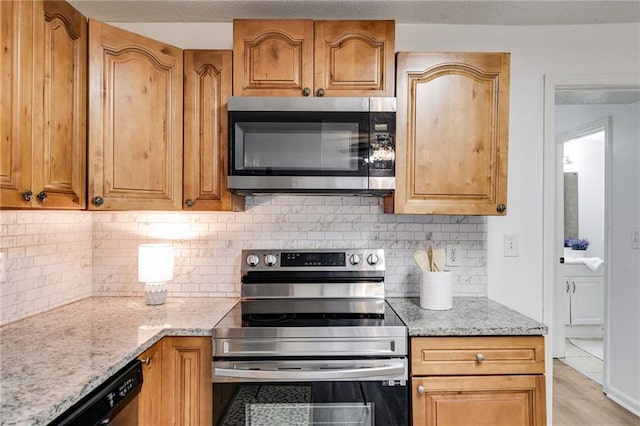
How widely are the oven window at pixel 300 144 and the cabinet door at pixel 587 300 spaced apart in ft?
12.5

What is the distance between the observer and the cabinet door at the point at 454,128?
6.06 ft

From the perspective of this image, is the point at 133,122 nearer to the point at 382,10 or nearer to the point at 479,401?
the point at 382,10

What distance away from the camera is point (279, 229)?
2172 mm

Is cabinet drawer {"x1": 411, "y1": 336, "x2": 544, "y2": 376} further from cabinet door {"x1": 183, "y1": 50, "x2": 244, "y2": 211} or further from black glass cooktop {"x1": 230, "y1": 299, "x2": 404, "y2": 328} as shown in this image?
cabinet door {"x1": 183, "y1": 50, "x2": 244, "y2": 211}

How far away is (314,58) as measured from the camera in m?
1.85

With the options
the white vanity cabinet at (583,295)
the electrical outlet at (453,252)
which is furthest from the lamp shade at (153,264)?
the white vanity cabinet at (583,295)

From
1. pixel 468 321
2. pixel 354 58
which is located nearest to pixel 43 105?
pixel 354 58

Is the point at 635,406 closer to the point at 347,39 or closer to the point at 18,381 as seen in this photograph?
the point at 347,39

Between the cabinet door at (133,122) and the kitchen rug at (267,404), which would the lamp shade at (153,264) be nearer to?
the cabinet door at (133,122)

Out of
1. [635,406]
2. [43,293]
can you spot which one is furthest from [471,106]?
[635,406]

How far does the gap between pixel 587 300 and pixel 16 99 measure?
16.8 feet

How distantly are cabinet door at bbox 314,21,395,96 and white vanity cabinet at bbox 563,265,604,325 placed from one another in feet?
12.0

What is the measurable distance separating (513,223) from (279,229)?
4.23 ft

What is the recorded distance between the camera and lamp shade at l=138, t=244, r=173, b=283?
194cm
